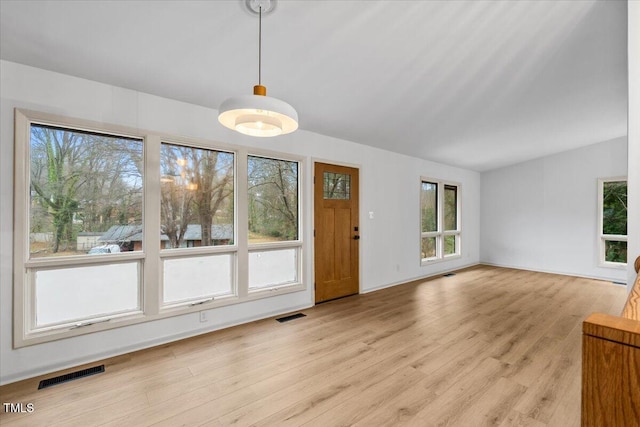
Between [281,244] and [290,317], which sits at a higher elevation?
[281,244]

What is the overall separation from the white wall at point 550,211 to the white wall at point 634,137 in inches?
222

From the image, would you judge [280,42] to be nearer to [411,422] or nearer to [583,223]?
[411,422]

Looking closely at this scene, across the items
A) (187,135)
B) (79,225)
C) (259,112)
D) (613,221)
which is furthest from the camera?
(613,221)

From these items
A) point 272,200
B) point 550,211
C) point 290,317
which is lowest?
point 290,317

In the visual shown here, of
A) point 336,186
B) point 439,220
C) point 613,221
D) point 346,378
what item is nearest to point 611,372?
point 346,378

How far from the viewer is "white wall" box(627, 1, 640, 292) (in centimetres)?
168

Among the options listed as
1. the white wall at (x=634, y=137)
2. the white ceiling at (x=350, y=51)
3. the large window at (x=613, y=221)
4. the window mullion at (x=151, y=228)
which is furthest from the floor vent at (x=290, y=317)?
the large window at (x=613, y=221)

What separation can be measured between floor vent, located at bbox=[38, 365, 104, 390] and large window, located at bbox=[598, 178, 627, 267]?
332 inches

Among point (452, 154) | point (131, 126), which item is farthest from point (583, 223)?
point (131, 126)

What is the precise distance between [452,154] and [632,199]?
4.38 meters

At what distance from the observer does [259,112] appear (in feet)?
5.30

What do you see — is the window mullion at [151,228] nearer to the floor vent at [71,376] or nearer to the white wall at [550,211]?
the floor vent at [71,376]

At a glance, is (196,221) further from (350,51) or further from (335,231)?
(350,51)

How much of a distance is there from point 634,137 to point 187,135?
11.8 ft
